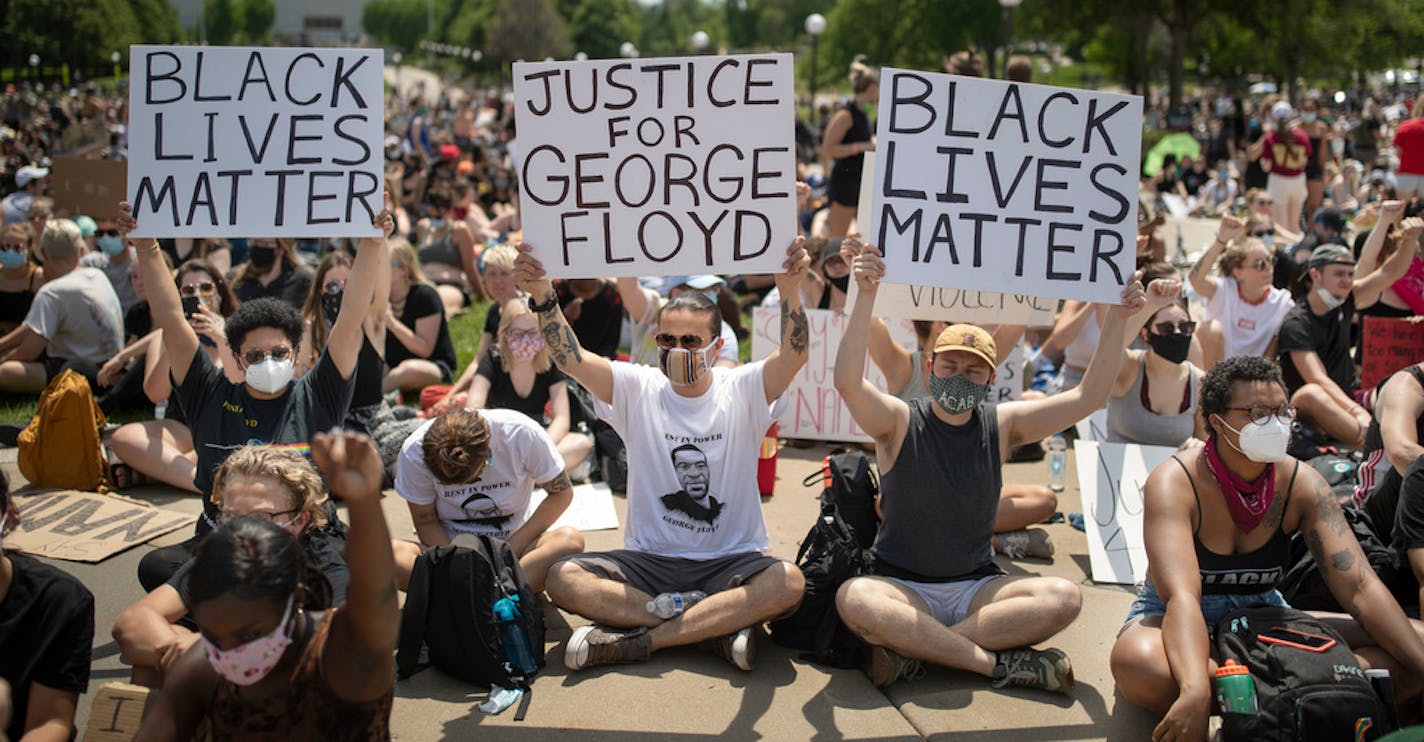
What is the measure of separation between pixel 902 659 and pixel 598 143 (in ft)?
7.69

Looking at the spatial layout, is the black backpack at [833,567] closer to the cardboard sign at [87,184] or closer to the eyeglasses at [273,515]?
the eyeglasses at [273,515]

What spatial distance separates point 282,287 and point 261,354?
4.00m

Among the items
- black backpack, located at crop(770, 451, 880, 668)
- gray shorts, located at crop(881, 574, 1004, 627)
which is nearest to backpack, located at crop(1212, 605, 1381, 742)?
gray shorts, located at crop(881, 574, 1004, 627)

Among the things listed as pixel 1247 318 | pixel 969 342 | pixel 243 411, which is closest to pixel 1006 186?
pixel 969 342

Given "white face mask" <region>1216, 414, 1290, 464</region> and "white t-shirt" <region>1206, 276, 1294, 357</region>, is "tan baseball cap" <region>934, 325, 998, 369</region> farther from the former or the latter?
"white t-shirt" <region>1206, 276, 1294, 357</region>

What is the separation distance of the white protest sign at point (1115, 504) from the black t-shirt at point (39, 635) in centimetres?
418

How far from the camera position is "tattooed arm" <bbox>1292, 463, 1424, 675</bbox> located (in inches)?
162

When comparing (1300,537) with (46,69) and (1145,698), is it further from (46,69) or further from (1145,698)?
(46,69)

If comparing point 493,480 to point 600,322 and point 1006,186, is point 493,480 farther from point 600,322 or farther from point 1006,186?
point 600,322

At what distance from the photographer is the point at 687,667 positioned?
15.8 feet

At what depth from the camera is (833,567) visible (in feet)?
16.3

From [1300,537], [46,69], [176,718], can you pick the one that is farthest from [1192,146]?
[46,69]

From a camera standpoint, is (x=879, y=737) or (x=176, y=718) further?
(x=879, y=737)

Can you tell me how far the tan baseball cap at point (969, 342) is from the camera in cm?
468
